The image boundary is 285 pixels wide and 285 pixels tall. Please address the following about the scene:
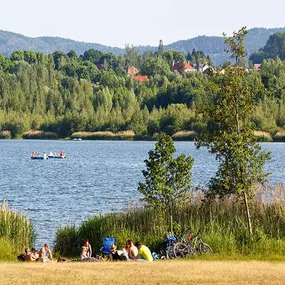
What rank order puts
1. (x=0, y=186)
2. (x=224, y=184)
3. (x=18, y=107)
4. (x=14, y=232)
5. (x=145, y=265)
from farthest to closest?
(x=18, y=107) → (x=0, y=186) → (x=14, y=232) → (x=224, y=184) → (x=145, y=265)

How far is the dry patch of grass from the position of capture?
1925 cm

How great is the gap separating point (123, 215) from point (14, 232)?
414 centimetres

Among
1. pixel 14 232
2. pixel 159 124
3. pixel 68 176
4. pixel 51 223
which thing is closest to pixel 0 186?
pixel 68 176

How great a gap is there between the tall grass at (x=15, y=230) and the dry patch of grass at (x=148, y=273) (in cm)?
456

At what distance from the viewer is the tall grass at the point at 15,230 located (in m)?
27.5

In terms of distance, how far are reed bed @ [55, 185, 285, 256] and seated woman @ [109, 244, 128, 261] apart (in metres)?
1.90

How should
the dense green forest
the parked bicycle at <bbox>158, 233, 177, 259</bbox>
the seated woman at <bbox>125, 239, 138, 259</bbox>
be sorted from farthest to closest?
the dense green forest → the parked bicycle at <bbox>158, 233, 177, 259</bbox> → the seated woman at <bbox>125, 239, 138, 259</bbox>

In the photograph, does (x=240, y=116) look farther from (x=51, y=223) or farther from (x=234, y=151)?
(x=51, y=223)

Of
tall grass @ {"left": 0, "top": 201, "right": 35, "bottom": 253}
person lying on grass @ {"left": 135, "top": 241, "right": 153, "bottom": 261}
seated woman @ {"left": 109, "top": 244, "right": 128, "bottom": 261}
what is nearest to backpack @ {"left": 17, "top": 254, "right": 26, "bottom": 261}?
tall grass @ {"left": 0, "top": 201, "right": 35, "bottom": 253}

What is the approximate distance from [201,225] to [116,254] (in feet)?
12.6

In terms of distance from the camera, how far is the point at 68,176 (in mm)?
76625

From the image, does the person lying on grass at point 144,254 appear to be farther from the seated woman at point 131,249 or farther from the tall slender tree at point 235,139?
the tall slender tree at point 235,139

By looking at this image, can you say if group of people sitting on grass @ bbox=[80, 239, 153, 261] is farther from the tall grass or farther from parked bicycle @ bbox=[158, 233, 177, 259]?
the tall grass

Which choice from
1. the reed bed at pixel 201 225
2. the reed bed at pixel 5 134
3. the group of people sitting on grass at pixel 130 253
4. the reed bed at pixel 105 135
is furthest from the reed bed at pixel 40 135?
the group of people sitting on grass at pixel 130 253
